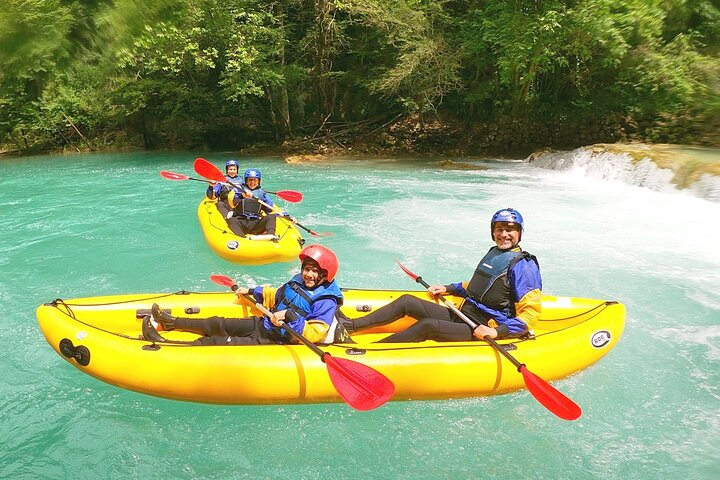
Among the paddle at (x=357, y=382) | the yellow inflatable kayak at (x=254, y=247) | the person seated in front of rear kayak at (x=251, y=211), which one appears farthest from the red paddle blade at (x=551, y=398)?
the person seated in front of rear kayak at (x=251, y=211)

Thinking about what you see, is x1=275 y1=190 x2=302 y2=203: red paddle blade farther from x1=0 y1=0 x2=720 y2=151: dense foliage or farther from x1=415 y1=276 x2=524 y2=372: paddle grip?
x1=415 y1=276 x2=524 y2=372: paddle grip

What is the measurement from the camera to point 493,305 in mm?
3342

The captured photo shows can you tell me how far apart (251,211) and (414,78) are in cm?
881

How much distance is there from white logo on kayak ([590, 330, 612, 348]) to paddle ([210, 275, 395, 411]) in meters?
1.40

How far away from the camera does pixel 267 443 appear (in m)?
2.81

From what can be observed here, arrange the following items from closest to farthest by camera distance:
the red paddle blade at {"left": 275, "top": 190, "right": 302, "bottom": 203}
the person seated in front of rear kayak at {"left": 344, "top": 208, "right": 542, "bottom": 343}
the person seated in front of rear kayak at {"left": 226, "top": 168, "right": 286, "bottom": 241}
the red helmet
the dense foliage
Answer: the red helmet
the person seated in front of rear kayak at {"left": 344, "top": 208, "right": 542, "bottom": 343}
the person seated in front of rear kayak at {"left": 226, "top": 168, "right": 286, "bottom": 241}
the red paddle blade at {"left": 275, "top": 190, "right": 302, "bottom": 203}
the dense foliage

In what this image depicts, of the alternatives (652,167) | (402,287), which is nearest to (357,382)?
(402,287)

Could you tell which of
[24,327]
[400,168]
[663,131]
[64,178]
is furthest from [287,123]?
[24,327]

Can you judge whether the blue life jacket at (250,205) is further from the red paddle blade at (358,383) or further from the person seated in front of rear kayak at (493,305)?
the red paddle blade at (358,383)

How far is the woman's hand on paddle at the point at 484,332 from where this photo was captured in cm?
312

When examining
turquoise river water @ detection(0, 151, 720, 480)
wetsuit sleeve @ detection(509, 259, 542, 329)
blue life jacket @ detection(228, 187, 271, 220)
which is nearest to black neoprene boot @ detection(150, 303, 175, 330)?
turquoise river water @ detection(0, 151, 720, 480)

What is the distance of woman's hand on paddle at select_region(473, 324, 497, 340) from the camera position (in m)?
3.12

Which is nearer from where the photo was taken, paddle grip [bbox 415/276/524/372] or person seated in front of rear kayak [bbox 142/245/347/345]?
paddle grip [bbox 415/276/524/372]

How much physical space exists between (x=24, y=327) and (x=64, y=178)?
9.41 metres
